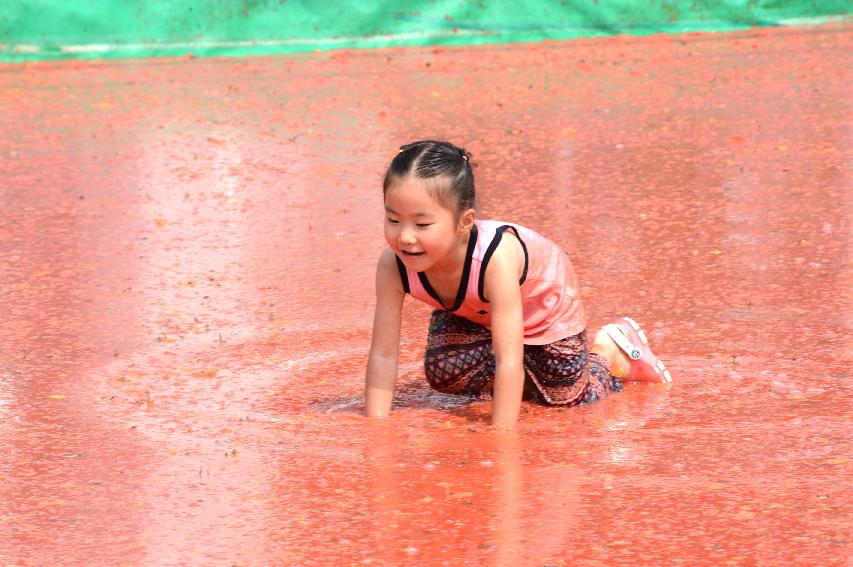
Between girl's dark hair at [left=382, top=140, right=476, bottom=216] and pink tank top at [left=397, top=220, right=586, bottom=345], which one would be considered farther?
pink tank top at [left=397, top=220, right=586, bottom=345]

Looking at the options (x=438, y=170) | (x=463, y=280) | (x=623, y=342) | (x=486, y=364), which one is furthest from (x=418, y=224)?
(x=623, y=342)

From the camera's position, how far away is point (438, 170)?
372cm

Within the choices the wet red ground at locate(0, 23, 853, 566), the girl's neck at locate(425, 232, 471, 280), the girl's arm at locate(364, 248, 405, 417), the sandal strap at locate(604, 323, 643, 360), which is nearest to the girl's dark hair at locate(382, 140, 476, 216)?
the girl's neck at locate(425, 232, 471, 280)

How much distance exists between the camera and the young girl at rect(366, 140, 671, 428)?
12.3ft

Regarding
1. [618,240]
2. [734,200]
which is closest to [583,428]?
[618,240]

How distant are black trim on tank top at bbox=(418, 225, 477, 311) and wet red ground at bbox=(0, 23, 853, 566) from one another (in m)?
0.37

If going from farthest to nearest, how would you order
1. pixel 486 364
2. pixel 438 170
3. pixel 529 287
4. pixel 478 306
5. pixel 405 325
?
pixel 405 325, pixel 486 364, pixel 529 287, pixel 478 306, pixel 438 170

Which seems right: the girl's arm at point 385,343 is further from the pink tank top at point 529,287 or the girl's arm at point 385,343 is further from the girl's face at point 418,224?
the girl's face at point 418,224

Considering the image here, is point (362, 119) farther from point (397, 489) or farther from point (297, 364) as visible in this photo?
point (397, 489)

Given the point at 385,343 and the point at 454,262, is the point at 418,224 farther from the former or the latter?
the point at 385,343

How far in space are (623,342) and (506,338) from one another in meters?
0.72

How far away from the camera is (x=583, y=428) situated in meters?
3.96

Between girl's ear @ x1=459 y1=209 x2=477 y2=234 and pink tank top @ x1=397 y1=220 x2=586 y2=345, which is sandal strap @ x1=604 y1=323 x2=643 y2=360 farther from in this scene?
girl's ear @ x1=459 y1=209 x2=477 y2=234

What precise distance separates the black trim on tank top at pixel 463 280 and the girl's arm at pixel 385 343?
0.28ft
